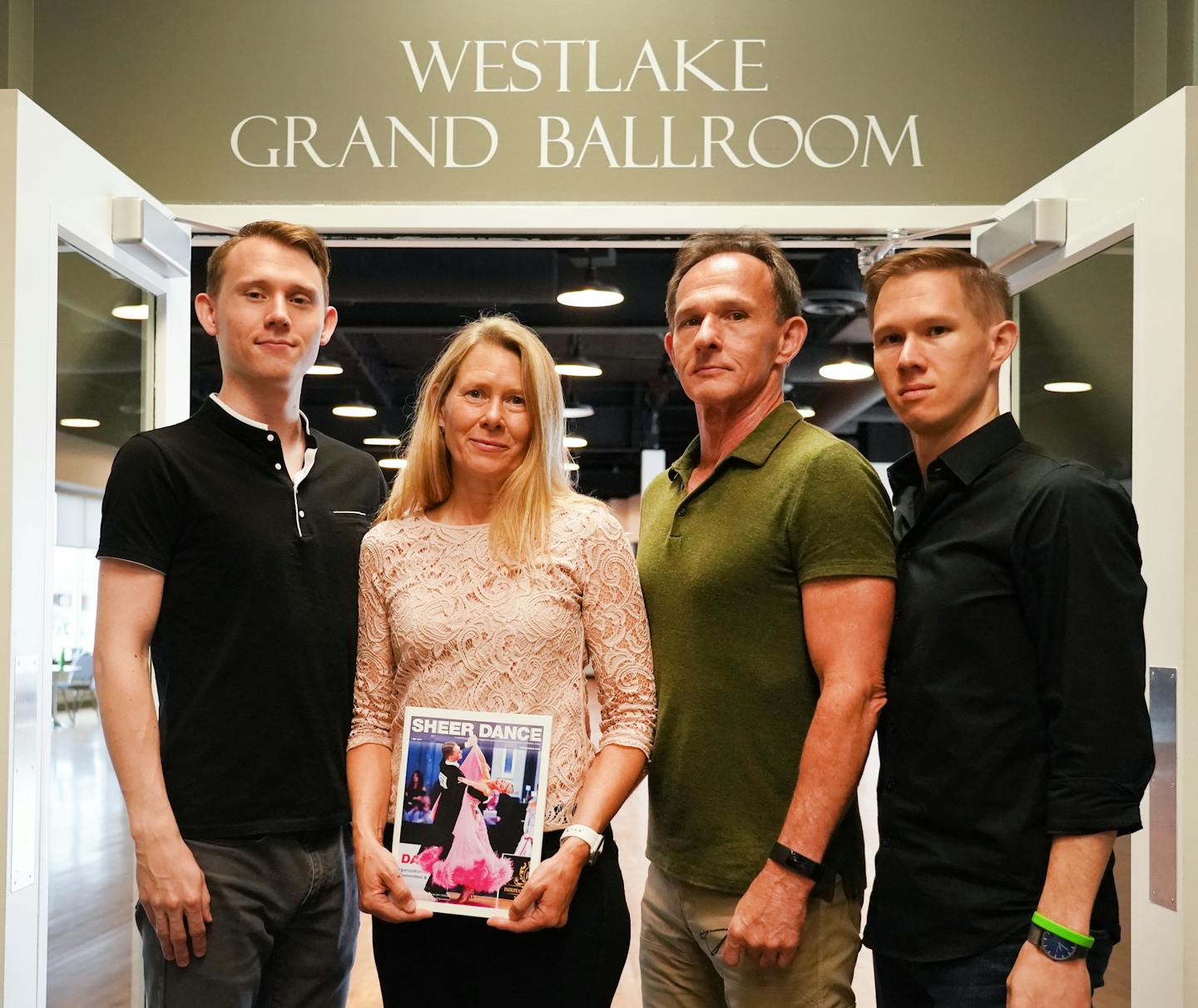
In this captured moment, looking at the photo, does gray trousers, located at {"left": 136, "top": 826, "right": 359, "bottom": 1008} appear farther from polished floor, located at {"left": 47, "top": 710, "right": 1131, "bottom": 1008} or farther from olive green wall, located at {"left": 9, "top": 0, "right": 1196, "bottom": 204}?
olive green wall, located at {"left": 9, "top": 0, "right": 1196, "bottom": 204}

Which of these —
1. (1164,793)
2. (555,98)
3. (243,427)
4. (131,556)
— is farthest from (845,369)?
(131,556)

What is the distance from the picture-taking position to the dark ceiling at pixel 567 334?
7.55m

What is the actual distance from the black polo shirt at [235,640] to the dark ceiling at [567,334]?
4.41 ft

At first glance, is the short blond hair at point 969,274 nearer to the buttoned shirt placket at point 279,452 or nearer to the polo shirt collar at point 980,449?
the polo shirt collar at point 980,449

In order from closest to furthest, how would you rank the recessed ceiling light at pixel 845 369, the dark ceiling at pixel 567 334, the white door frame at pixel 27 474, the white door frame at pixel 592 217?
the white door frame at pixel 27 474, the white door frame at pixel 592 217, the dark ceiling at pixel 567 334, the recessed ceiling light at pixel 845 369

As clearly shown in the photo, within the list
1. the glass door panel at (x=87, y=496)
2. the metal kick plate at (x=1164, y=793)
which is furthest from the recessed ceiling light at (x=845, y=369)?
the metal kick plate at (x=1164, y=793)

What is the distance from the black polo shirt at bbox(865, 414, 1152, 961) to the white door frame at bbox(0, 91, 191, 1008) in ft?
5.33

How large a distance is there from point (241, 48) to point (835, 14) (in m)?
1.55

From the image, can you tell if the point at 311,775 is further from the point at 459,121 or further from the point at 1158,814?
the point at 459,121

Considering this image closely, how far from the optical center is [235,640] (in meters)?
2.07

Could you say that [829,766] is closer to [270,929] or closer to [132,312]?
[270,929]

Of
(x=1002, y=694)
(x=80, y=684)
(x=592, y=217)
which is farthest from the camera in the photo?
(x=80, y=684)

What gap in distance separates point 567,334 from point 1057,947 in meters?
9.44

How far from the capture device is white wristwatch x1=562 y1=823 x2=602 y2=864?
172 centimetres
